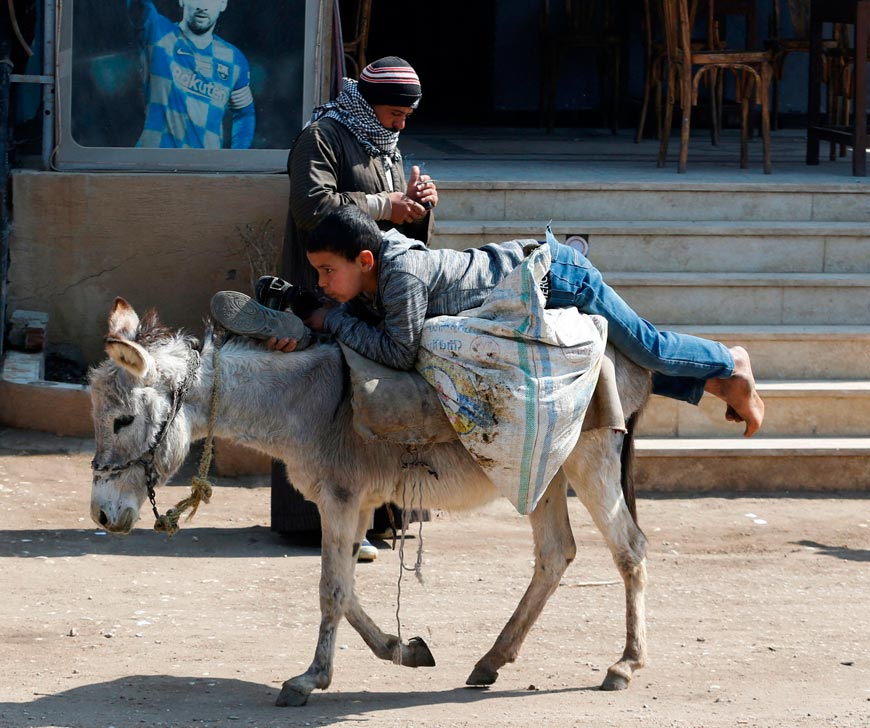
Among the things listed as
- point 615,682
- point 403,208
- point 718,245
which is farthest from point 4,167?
point 615,682

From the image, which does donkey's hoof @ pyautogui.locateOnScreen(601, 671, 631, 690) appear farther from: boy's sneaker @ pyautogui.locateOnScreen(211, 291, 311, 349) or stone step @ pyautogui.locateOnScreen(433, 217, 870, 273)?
stone step @ pyautogui.locateOnScreen(433, 217, 870, 273)

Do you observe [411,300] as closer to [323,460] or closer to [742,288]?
[323,460]

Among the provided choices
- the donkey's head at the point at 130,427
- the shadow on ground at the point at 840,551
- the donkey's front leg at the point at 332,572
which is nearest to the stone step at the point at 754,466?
the shadow on ground at the point at 840,551

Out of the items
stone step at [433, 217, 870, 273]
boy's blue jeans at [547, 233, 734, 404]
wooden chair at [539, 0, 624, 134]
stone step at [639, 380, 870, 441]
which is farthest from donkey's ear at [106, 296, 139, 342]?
wooden chair at [539, 0, 624, 134]

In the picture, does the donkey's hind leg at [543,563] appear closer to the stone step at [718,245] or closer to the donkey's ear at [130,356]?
the donkey's ear at [130,356]

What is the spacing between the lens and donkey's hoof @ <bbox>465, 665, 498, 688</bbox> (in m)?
4.46

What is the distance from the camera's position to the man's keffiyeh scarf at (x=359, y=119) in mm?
5129

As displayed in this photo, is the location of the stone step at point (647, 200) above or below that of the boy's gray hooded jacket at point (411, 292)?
above

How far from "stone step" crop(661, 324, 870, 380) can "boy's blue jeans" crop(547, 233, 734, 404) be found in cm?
293

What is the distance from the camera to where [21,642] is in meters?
4.75

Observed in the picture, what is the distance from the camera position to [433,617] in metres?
5.18

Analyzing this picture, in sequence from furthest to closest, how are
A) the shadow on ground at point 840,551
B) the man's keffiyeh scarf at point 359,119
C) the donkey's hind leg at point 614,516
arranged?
the shadow on ground at point 840,551
the man's keffiyeh scarf at point 359,119
the donkey's hind leg at point 614,516

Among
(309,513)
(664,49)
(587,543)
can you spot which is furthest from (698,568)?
(664,49)

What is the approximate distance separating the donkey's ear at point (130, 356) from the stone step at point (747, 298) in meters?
4.21
